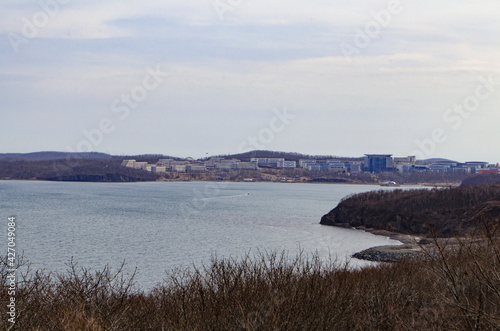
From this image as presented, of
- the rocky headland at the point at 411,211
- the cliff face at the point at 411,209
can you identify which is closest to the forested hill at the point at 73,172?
the rocky headland at the point at 411,211

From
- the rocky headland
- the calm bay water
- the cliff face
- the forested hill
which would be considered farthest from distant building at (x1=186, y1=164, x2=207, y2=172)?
the cliff face

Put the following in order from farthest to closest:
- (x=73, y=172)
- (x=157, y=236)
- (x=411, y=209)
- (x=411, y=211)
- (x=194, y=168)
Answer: (x=194, y=168) → (x=73, y=172) → (x=411, y=209) → (x=411, y=211) → (x=157, y=236)

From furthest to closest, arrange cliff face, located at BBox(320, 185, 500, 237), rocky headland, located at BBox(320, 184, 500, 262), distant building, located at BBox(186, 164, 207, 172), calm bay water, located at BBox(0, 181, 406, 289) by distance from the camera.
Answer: distant building, located at BBox(186, 164, 207, 172) < cliff face, located at BBox(320, 185, 500, 237) < rocky headland, located at BBox(320, 184, 500, 262) < calm bay water, located at BBox(0, 181, 406, 289)

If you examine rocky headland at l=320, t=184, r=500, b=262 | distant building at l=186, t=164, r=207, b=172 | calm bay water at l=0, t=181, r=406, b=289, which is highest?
distant building at l=186, t=164, r=207, b=172

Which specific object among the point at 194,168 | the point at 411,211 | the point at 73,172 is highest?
the point at 194,168

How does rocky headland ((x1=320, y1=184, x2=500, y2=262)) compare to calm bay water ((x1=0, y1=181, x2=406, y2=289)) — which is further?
rocky headland ((x1=320, y1=184, x2=500, y2=262))

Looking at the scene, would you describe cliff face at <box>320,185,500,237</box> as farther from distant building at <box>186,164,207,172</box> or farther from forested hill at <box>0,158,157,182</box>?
distant building at <box>186,164,207,172</box>

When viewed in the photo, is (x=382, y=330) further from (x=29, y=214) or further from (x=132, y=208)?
(x=132, y=208)

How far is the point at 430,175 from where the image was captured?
196500mm

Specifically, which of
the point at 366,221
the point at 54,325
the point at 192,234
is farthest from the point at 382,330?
the point at 366,221

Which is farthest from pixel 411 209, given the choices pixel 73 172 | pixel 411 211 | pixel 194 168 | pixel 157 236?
pixel 73 172

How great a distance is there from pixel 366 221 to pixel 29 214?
3898cm

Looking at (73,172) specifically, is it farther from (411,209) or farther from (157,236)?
(157,236)

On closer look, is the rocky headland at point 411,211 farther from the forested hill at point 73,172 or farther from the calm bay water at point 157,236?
the forested hill at point 73,172
